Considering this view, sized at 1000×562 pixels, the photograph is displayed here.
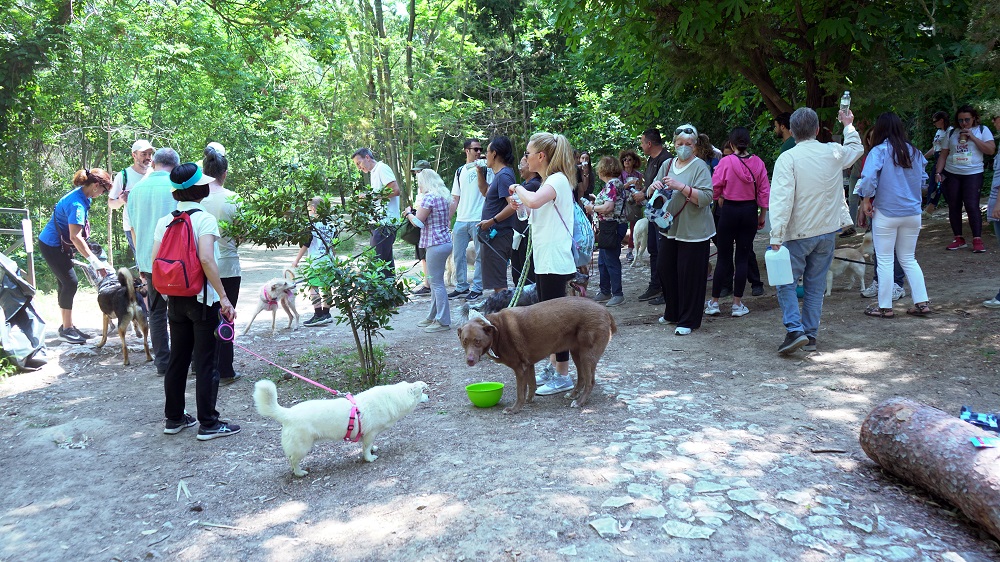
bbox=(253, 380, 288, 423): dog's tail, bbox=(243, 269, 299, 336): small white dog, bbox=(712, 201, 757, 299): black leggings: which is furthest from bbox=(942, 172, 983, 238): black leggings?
bbox=(253, 380, 288, 423): dog's tail

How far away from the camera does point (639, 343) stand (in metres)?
7.23

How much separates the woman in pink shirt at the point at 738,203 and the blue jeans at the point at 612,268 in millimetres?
1397

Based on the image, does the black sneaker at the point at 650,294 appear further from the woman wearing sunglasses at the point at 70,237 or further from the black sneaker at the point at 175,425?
the woman wearing sunglasses at the point at 70,237

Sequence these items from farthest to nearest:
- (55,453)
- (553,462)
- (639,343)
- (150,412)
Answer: (639,343) → (150,412) → (55,453) → (553,462)

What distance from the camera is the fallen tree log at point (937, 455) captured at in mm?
3172

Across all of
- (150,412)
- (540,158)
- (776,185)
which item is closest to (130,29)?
(150,412)

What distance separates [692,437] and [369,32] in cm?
1791

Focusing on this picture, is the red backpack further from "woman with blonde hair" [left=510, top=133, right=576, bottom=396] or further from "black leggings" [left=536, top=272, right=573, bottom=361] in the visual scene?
"black leggings" [left=536, top=272, right=573, bottom=361]

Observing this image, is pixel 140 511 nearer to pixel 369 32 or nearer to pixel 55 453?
pixel 55 453

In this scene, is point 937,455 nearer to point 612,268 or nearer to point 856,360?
point 856,360

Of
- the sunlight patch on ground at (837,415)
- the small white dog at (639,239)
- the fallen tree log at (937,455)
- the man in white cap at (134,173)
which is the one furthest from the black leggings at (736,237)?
the man in white cap at (134,173)

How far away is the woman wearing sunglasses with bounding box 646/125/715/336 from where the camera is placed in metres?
7.00

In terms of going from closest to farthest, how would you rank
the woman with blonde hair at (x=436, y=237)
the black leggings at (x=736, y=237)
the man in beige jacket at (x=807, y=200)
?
the man in beige jacket at (x=807, y=200)
the black leggings at (x=736, y=237)
the woman with blonde hair at (x=436, y=237)

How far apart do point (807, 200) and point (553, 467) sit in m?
3.60
